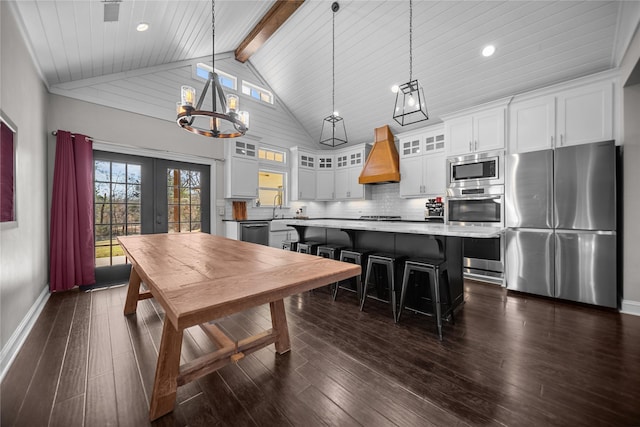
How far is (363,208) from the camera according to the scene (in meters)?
6.53

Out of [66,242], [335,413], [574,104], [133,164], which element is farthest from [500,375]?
[133,164]

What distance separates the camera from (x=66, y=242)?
333cm

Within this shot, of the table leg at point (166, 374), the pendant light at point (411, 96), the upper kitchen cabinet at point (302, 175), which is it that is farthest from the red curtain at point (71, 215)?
the pendant light at point (411, 96)

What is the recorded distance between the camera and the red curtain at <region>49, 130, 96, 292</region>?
3262 mm

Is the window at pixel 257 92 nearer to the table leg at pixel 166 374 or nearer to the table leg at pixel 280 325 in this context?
the table leg at pixel 280 325

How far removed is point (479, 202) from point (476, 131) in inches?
45.4

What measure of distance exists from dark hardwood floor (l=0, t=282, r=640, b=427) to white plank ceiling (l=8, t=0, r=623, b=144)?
2896 mm

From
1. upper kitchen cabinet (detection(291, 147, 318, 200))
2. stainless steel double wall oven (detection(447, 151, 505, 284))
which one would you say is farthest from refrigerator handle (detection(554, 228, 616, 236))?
upper kitchen cabinet (detection(291, 147, 318, 200))

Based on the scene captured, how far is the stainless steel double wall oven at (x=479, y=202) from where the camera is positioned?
3.72 meters

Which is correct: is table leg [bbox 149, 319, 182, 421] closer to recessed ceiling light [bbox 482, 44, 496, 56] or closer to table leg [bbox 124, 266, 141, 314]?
table leg [bbox 124, 266, 141, 314]

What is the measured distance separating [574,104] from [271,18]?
15.4ft

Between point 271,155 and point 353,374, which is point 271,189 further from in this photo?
point 353,374

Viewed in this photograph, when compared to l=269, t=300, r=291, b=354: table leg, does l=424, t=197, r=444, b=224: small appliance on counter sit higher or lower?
higher

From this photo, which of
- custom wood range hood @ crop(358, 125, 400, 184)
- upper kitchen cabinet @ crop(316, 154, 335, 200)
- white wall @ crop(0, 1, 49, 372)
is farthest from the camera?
upper kitchen cabinet @ crop(316, 154, 335, 200)
